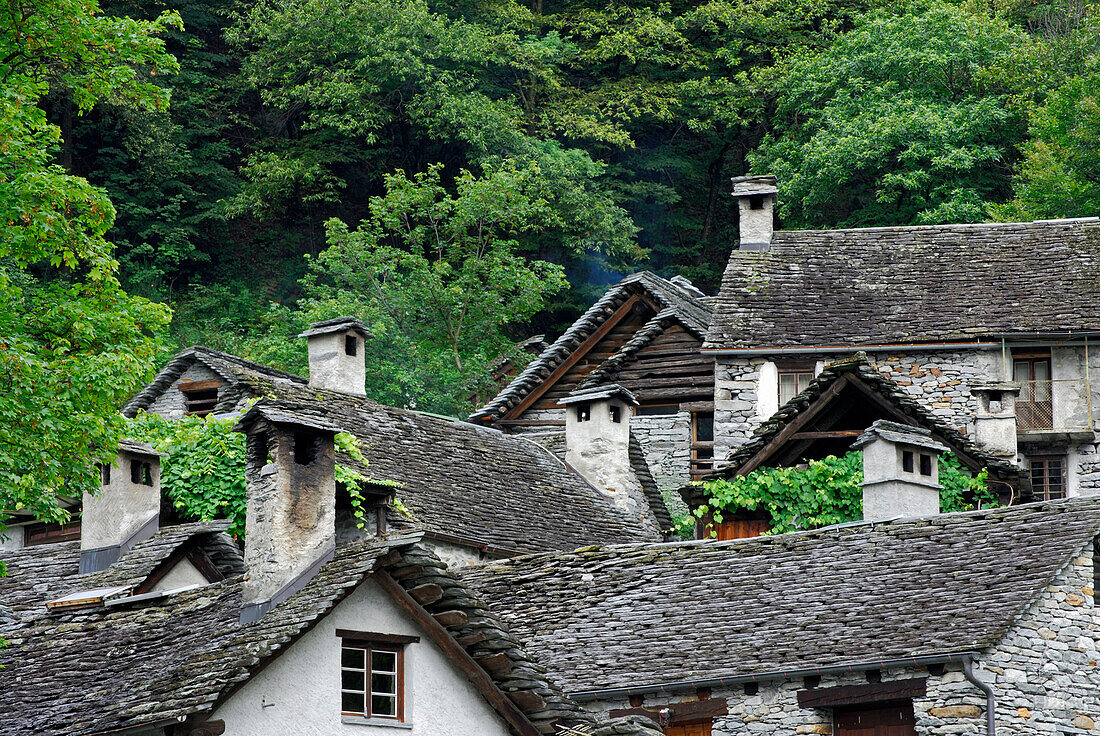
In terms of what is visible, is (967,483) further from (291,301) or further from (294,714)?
(291,301)

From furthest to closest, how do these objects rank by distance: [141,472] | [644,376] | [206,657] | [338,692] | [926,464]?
[644,376], [926,464], [141,472], [338,692], [206,657]

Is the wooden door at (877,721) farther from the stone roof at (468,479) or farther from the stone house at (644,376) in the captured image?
the stone house at (644,376)

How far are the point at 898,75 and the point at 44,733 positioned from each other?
40.7 metres

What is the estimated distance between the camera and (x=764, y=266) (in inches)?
1410

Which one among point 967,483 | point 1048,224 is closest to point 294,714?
point 967,483

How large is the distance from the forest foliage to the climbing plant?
15.9m

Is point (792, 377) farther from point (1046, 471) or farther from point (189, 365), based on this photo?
point (189, 365)

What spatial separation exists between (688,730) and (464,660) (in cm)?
446

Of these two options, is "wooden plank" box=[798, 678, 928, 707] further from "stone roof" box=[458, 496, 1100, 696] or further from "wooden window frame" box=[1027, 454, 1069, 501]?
"wooden window frame" box=[1027, 454, 1069, 501]

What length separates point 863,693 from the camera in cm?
1780

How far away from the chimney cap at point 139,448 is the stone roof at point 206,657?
5.70 metres

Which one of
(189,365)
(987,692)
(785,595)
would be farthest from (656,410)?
(987,692)

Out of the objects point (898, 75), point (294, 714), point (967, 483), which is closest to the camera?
point (294, 714)

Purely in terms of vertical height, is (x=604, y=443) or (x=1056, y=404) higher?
(x=1056, y=404)
